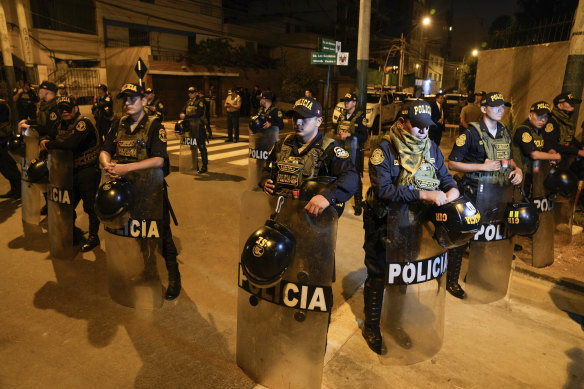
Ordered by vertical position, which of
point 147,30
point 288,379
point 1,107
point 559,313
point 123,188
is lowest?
point 559,313

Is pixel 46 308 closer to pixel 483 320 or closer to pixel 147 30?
pixel 483 320

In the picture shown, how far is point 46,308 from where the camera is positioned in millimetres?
3953

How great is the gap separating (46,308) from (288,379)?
2590 mm

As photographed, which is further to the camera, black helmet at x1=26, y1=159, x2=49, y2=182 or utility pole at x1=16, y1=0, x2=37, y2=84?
utility pole at x1=16, y1=0, x2=37, y2=84

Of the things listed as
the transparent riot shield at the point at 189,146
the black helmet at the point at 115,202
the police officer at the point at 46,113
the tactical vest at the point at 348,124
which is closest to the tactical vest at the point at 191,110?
the transparent riot shield at the point at 189,146

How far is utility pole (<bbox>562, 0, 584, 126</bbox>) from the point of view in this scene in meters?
5.43

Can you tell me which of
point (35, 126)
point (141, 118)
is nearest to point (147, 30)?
point (35, 126)

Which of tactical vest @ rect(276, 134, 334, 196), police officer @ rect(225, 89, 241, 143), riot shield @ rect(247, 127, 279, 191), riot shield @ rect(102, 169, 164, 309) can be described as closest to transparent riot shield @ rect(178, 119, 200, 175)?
riot shield @ rect(247, 127, 279, 191)

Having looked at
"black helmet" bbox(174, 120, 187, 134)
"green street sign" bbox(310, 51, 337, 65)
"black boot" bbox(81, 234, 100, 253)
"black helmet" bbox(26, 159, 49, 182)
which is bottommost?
"black boot" bbox(81, 234, 100, 253)

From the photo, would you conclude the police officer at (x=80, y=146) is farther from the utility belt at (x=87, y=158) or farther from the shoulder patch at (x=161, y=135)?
the shoulder patch at (x=161, y=135)

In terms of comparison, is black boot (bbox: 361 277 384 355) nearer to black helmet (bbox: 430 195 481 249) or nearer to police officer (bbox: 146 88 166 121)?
black helmet (bbox: 430 195 481 249)

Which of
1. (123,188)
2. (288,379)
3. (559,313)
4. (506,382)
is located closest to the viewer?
(288,379)

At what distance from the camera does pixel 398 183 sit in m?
3.21

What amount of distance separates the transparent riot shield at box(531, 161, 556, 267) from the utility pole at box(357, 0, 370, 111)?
4971mm
